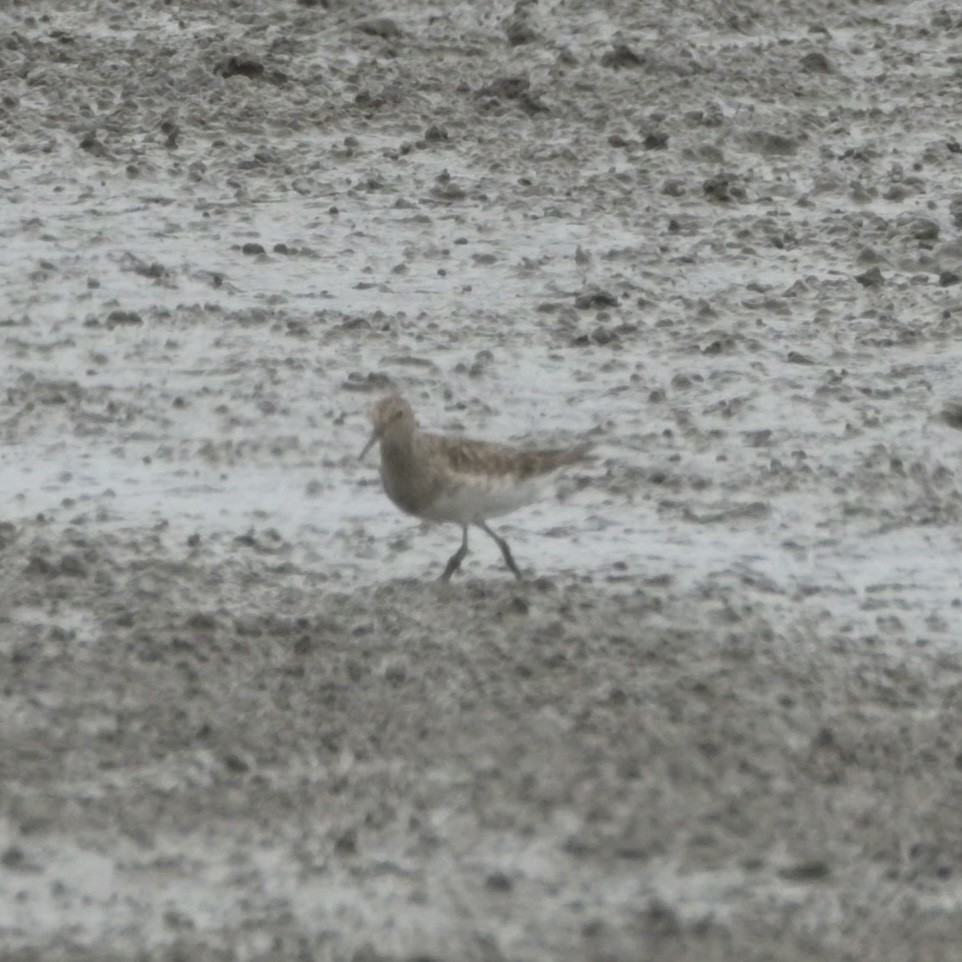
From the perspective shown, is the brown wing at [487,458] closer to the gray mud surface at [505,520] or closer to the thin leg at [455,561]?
the thin leg at [455,561]

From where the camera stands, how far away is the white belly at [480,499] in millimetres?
8758

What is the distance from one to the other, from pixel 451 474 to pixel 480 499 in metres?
0.14

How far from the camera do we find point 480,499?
8.80m

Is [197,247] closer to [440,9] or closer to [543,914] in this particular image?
[440,9]

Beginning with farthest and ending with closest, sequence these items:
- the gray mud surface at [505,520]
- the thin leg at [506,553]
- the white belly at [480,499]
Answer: the thin leg at [506,553]
the white belly at [480,499]
the gray mud surface at [505,520]

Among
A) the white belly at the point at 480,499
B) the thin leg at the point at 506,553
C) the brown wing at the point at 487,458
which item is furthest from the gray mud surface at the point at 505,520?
the brown wing at the point at 487,458

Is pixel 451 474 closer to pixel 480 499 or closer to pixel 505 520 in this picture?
pixel 480 499

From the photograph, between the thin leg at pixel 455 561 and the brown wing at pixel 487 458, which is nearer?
the brown wing at pixel 487 458

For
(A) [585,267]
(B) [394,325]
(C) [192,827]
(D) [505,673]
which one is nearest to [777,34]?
(A) [585,267]

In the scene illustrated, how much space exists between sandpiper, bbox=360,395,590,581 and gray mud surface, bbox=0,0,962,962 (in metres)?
0.25

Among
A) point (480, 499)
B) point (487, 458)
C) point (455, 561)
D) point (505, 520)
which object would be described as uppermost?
point (487, 458)

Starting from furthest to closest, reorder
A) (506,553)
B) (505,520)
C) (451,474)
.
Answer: (505,520), (506,553), (451,474)

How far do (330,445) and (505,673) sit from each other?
2.58m

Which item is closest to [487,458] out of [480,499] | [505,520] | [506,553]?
[480,499]
